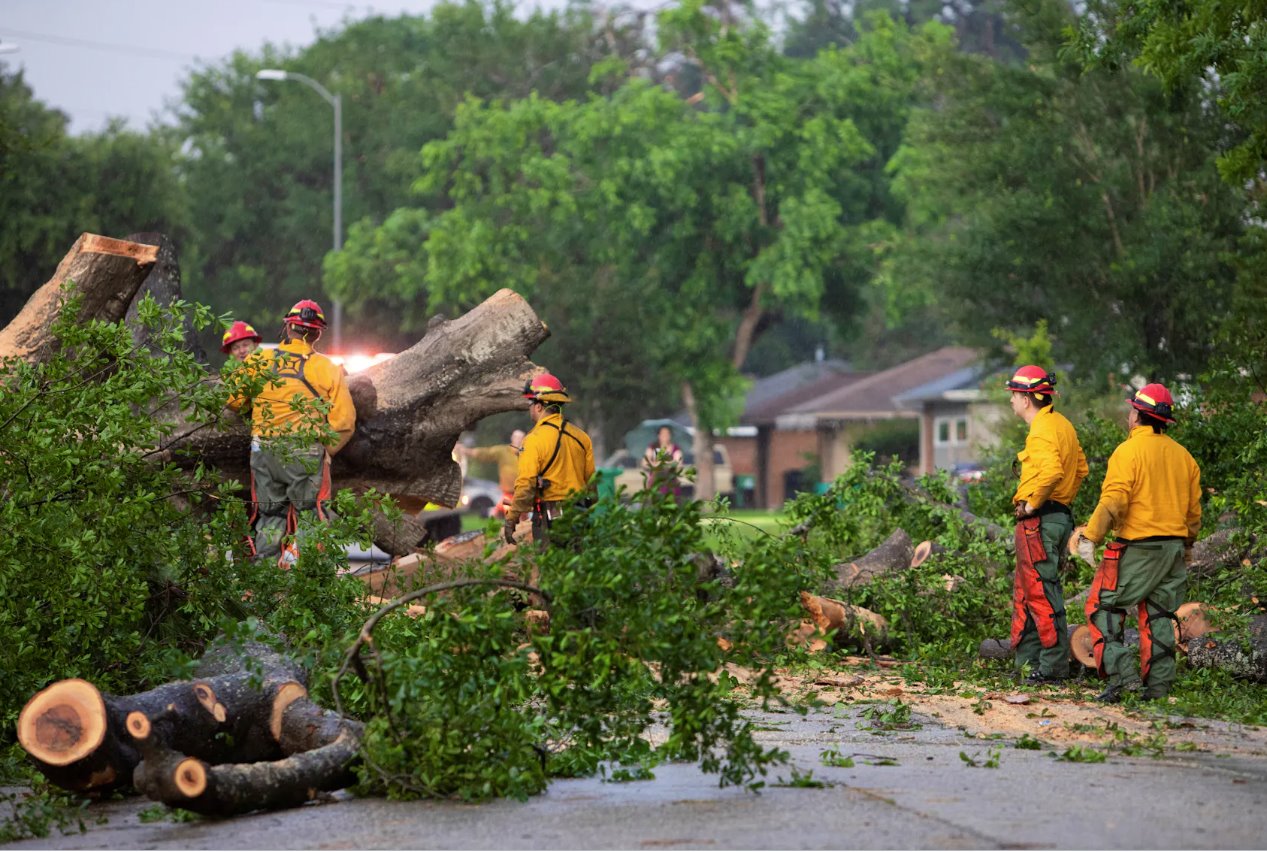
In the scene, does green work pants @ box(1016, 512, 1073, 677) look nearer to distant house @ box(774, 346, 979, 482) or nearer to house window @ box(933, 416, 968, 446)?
house window @ box(933, 416, 968, 446)

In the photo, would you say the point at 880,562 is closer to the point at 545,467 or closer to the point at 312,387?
the point at 545,467

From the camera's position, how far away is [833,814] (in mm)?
6336

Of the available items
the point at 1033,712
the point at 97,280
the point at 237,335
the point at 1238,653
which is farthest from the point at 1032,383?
the point at 97,280

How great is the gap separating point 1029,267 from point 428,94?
3711cm

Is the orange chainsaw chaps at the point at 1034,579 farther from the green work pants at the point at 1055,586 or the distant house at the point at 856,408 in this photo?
the distant house at the point at 856,408

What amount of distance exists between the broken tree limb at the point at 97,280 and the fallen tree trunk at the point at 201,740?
12.4 feet

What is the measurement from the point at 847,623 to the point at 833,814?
5965mm

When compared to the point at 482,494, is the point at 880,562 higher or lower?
lower

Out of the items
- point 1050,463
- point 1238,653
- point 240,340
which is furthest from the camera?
point 240,340

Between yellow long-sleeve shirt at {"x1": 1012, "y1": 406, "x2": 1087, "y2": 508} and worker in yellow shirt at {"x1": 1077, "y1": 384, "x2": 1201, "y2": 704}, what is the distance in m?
0.50

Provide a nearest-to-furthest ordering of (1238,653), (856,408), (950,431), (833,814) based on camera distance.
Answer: (833,814) < (1238,653) < (950,431) < (856,408)

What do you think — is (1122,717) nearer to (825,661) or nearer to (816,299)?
(825,661)

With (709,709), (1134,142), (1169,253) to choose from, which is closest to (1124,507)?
(709,709)

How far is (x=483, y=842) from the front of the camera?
5984 millimetres
